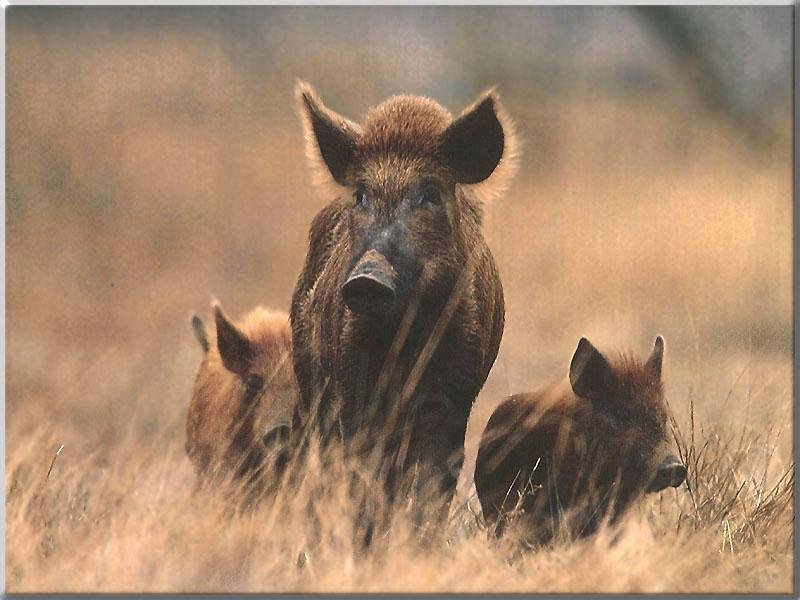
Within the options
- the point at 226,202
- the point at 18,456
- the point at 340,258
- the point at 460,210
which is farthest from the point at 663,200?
the point at 18,456

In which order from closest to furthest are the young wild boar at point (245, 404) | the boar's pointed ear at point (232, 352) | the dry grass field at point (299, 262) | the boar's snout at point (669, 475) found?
the dry grass field at point (299, 262), the boar's snout at point (669, 475), the young wild boar at point (245, 404), the boar's pointed ear at point (232, 352)

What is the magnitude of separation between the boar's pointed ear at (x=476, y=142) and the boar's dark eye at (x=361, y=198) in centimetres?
45

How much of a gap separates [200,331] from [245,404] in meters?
0.91

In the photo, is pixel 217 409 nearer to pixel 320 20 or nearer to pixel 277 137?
pixel 277 137

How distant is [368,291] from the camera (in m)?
7.00

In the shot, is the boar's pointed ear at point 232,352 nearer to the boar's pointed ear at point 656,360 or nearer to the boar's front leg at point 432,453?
the boar's front leg at point 432,453

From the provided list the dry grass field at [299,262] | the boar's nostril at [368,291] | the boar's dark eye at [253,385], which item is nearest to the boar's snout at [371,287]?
the boar's nostril at [368,291]

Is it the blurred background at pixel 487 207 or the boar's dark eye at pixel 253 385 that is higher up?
the blurred background at pixel 487 207

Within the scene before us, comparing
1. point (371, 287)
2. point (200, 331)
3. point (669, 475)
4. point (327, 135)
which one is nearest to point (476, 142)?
point (327, 135)

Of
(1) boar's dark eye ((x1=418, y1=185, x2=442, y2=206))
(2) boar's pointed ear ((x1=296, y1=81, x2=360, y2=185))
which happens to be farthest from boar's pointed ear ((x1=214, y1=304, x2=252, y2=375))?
(1) boar's dark eye ((x1=418, y1=185, x2=442, y2=206))

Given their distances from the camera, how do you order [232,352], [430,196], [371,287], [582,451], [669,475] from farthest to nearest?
[232,352]
[582,451]
[669,475]
[430,196]
[371,287]

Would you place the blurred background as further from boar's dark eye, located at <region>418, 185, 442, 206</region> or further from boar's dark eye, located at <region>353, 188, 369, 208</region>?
boar's dark eye, located at <region>353, 188, 369, 208</region>

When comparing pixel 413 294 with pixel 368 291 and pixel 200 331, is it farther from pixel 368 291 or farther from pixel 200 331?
pixel 200 331

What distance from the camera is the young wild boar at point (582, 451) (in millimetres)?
7758
